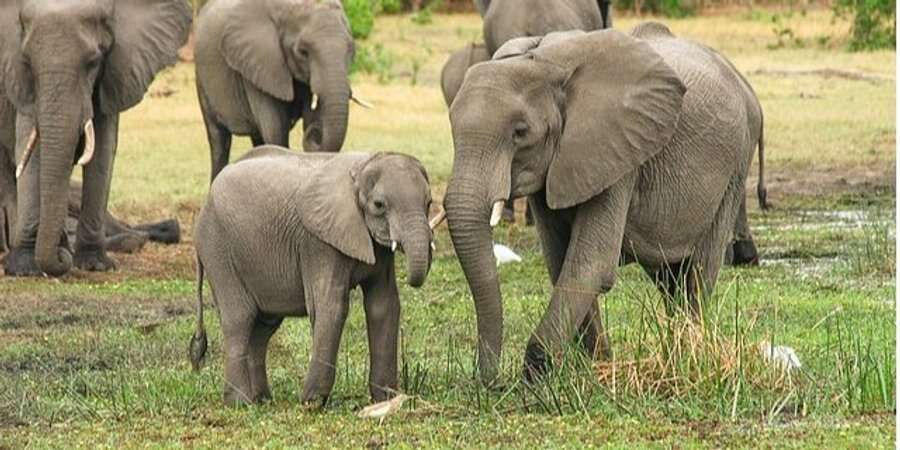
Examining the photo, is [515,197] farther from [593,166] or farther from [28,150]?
[28,150]

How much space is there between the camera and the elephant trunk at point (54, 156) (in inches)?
512

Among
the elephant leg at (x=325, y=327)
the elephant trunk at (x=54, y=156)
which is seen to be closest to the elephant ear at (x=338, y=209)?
the elephant leg at (x=325, y=327)

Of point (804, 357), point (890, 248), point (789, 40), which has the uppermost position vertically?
point (804, 357)

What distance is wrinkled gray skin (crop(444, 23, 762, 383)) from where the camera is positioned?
877 centimetres

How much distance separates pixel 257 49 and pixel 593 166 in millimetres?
6326

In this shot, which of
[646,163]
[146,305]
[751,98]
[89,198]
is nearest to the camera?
[646,163]

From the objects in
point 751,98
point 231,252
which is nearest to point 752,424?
point 231,252

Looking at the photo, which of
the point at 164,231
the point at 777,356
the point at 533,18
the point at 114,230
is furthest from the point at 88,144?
the point at 777,356

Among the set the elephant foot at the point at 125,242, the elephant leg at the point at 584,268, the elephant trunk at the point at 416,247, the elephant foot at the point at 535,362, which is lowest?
the elephant foot at the point at 125,242

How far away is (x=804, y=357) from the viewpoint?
9594 mm

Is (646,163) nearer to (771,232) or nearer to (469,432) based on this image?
(469,432)

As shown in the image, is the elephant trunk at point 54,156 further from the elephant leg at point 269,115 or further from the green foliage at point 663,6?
the green foliage at point 663,6

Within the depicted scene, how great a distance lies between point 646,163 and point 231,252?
164cm

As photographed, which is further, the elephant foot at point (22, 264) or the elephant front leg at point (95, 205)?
the elephant front leg at point (95, 205)
